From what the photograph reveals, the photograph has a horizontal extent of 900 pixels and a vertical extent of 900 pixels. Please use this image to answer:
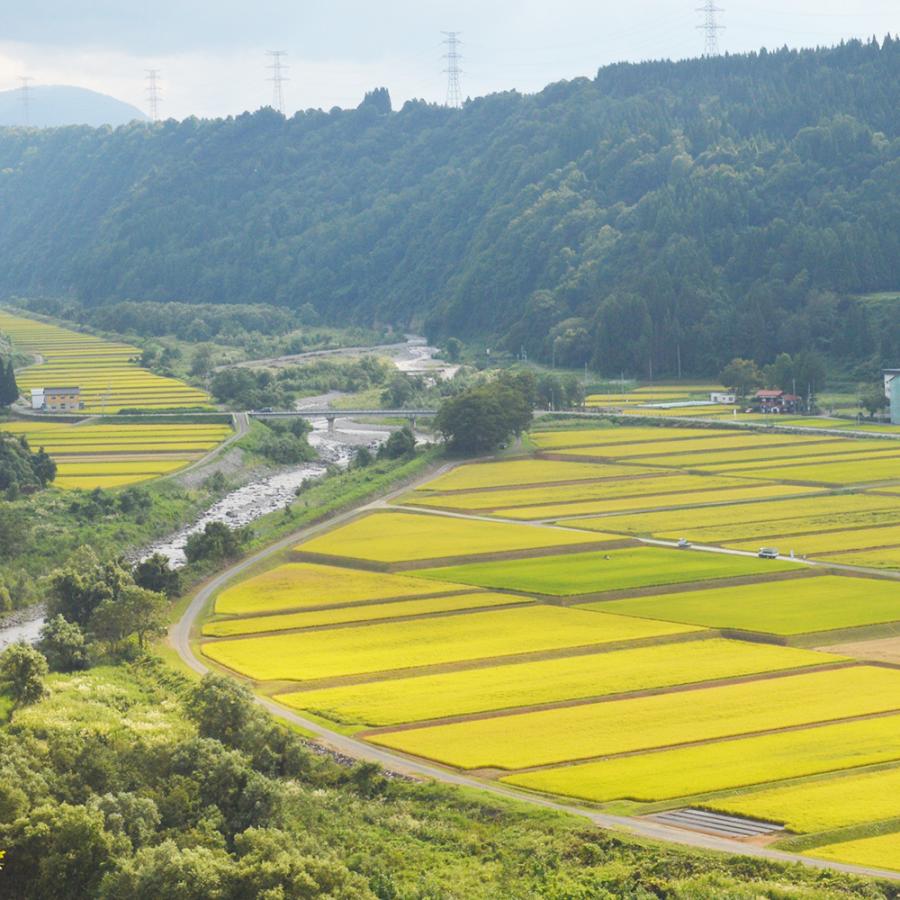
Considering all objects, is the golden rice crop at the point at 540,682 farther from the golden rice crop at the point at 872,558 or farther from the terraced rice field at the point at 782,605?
the golden rice crop at the point at 872,558

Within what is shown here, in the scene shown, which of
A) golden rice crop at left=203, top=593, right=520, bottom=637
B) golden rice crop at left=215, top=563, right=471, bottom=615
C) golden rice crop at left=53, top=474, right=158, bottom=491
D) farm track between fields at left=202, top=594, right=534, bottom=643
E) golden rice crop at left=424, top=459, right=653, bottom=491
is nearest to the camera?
farm track between fields at left=202, top=594, right=534, bottom=643

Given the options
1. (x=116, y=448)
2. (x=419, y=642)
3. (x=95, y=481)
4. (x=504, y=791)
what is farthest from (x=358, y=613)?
(x=116, y=448)

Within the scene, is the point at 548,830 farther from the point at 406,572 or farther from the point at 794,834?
the point at 406,572

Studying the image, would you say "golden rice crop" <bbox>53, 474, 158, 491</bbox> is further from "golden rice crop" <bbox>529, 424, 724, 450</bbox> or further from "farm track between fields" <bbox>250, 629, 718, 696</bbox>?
"farm track between fields" <bbox>250, 629, 718, 696</bbox>

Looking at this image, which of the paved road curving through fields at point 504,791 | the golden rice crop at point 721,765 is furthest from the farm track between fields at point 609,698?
the golden rice crop at point 721,765

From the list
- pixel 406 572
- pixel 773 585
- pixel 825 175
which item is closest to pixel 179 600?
pixel 406 572

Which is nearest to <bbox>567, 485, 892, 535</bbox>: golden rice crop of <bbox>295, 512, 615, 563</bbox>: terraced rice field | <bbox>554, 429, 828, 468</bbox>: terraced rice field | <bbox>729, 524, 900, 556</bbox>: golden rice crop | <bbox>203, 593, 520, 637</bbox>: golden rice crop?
<bbox>295, 512, 615, 563</bbox>: terraced rice field
